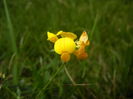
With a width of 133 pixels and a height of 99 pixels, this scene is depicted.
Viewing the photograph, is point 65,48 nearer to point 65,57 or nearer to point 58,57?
point 65,57

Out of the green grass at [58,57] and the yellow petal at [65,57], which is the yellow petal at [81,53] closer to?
the yellow petal at [65,57]

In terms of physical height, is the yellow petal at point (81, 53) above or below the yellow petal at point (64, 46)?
below

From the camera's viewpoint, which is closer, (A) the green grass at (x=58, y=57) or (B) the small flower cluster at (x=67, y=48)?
(B) the small flower cluster at (x=67, y=48)

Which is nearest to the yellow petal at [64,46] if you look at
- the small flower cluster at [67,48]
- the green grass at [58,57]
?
the small flower cluster at [67,48]

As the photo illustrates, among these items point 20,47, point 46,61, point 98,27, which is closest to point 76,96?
point 46,61

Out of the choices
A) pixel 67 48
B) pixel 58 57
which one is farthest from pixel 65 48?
pixel 58 57

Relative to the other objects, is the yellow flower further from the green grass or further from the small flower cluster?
the green grass

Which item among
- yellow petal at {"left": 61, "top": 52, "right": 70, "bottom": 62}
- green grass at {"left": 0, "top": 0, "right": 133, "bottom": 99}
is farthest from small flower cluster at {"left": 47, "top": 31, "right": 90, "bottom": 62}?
green grass at {"left": 0, "top": 0, "right": 133, "bottom": 99}

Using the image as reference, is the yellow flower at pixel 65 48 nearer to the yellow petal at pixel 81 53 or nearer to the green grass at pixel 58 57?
the yellow petal at pixel 81 53

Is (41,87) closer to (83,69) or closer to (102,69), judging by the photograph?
(83,69)
